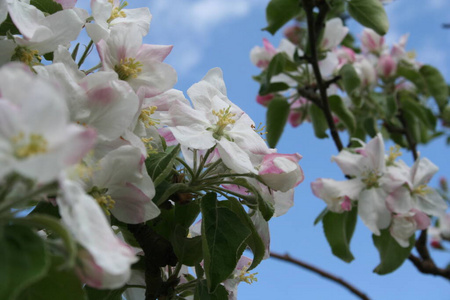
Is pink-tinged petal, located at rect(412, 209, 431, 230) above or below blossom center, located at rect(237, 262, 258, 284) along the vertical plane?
above

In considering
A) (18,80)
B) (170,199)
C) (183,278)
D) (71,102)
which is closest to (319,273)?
(183,278)

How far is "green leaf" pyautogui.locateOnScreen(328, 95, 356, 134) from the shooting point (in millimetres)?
1929

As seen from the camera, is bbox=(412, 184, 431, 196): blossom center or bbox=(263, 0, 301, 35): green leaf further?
bbox=(263, 0, 301, 35): green leaf

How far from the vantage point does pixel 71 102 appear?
2.03ft

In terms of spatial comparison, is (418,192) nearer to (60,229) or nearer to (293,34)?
(293,34)

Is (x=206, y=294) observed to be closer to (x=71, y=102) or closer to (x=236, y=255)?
(x=236, y=255)

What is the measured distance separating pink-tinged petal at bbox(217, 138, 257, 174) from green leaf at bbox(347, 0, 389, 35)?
0.95 m

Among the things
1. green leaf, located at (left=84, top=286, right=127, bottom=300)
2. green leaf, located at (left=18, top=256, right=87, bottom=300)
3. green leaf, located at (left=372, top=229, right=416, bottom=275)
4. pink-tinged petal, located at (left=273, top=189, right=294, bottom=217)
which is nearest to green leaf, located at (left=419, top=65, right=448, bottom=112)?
green leaf, located at (left=372, top=229, right=416, bottom=275)

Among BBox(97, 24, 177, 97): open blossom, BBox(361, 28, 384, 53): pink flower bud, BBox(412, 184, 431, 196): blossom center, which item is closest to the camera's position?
BBox(97, 24, 177, 97): open blossom

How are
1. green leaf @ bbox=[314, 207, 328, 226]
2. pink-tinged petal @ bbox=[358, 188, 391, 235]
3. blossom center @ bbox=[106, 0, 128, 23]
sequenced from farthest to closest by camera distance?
green leaf @ bbox=[314, 207, 328, 226], pink-tinged petal @ bbox=[358, 188, 391, 235], blossom center @ bbox=[106, 0, 128, 23]

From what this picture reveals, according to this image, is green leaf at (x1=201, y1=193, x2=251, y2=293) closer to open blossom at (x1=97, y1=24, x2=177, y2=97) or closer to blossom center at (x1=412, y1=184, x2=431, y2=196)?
open blossom at (x1=97, y1=24, x2=177, y2=97)

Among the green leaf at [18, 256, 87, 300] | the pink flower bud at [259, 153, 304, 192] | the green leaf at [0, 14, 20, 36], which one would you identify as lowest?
the green leaf at [18, 256, 87, 300]

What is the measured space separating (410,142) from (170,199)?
1.79m

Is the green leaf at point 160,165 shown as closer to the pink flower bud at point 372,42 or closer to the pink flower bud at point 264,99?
the pink flower bud at point 264,99
